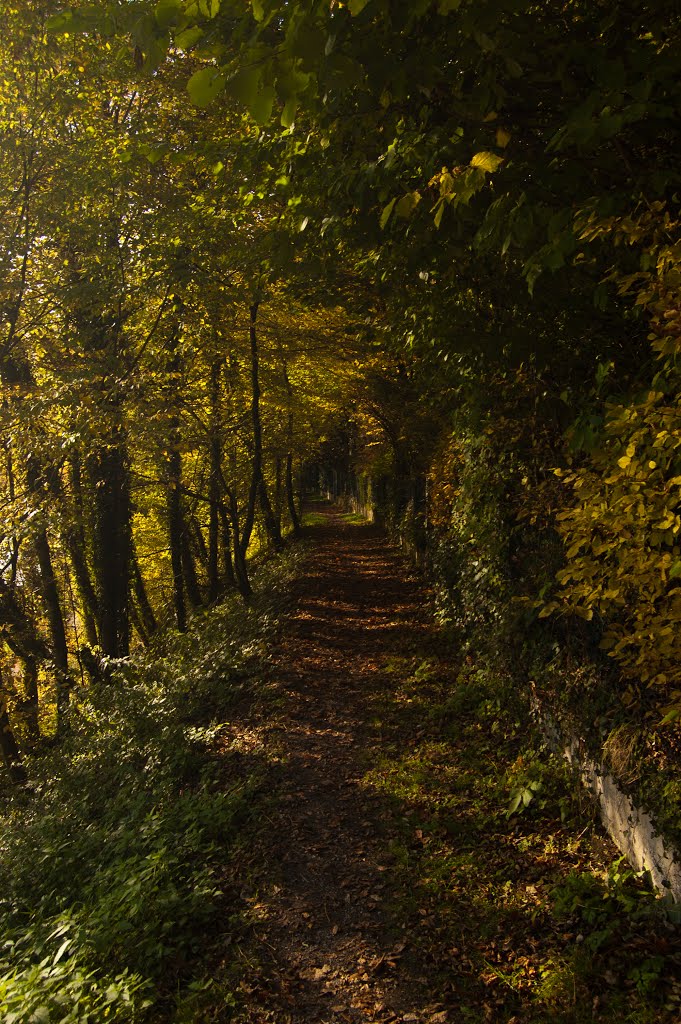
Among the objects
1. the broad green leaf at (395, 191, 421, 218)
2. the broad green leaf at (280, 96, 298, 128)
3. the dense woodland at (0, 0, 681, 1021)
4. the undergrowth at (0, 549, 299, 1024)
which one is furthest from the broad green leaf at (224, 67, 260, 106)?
the undergrowth at (0, 549, 299, 1024)

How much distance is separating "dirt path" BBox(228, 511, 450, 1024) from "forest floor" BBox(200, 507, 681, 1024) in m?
0.01

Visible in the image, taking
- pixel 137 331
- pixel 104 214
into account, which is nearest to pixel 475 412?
pixel 104 214

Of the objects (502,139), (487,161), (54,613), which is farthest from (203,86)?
(54,613)

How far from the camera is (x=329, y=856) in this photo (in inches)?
211

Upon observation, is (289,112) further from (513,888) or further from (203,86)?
(513,888)

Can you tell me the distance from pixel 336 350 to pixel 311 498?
1589 inches

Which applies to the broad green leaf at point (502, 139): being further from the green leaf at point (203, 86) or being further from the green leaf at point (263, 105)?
the green leaf at point (203, 86)

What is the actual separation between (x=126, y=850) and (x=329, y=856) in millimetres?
1893

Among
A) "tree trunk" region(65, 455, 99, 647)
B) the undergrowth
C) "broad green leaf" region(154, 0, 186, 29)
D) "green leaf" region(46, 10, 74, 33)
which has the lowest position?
the undergrowth

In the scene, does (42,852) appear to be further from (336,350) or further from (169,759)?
(336,350)

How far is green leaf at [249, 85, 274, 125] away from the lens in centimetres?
236

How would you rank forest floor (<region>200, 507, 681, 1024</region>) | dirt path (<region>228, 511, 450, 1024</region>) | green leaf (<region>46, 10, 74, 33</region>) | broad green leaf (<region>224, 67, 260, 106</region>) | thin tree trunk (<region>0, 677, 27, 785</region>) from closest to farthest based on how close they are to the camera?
broad green leaf (<region>224, 67, 260, 106</region>) → green leaf (<region>46, 10, 74, 33</region>) → forest floor (<region>200, 507, 681, 1024</region>) → dirt path (<region>228, 511, 450, 1024</region>) → thin tree trunk (<region>0, 677, 27, 785</region>)

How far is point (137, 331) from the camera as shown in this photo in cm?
1370

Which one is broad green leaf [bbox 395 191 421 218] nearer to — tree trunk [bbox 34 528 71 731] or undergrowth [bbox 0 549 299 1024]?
undergrowth [bbox 0 549 299 1024]
